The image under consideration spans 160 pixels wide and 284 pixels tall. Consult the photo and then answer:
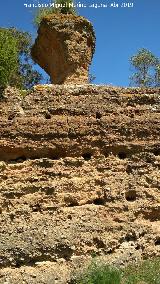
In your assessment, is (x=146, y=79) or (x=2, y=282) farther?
(x=146, y=79)

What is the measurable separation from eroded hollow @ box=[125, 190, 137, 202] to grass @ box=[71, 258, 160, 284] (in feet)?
4.76

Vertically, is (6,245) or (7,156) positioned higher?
(7,156)

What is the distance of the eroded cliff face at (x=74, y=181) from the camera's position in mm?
9844

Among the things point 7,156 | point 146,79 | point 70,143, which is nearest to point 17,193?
point 7,156

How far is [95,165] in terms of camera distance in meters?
10.7

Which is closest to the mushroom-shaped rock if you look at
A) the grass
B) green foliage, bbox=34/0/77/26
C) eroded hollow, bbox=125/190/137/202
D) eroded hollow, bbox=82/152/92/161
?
green foliage, bbox=34/0/77/26

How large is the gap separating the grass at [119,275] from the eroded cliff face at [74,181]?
29 cm

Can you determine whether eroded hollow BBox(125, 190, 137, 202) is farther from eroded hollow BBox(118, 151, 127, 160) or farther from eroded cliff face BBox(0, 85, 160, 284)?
eroded hollow BBox(118, 151, 127, 160)

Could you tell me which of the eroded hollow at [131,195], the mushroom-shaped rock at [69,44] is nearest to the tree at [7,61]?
the mushroom-shaped rock at [69,44]

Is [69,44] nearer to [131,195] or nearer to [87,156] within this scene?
[87,156]

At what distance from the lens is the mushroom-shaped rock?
42.3ft

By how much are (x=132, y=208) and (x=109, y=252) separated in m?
1.07

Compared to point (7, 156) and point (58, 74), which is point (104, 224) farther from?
point (58, 74)

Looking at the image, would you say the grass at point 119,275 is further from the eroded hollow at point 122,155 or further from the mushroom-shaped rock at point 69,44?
the mushroom-shaped rock at point 69,44
